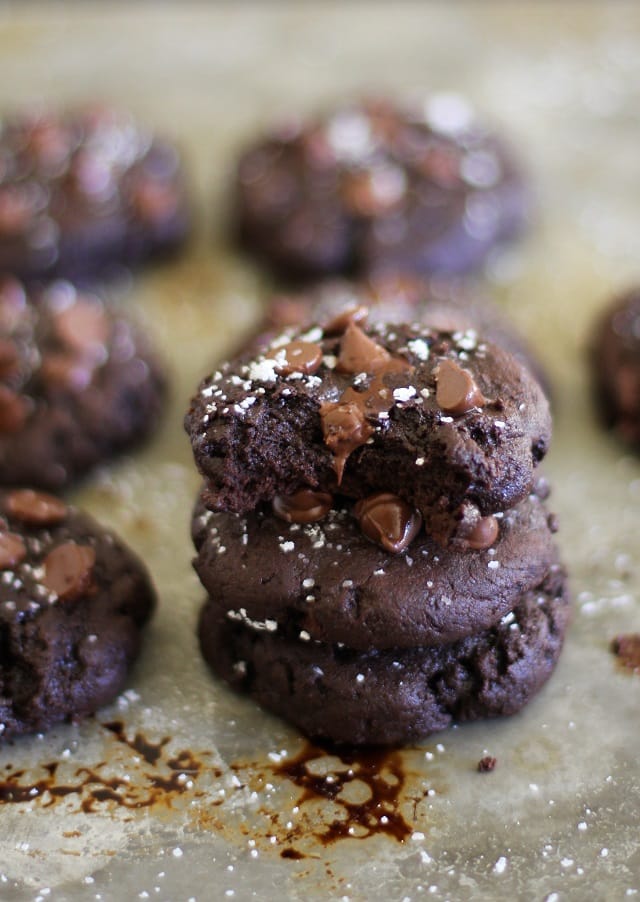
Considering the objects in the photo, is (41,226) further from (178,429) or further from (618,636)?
(618,636)

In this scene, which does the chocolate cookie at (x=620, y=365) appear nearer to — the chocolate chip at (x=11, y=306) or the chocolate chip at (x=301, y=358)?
the chocolate chip at (x=301, y=358)

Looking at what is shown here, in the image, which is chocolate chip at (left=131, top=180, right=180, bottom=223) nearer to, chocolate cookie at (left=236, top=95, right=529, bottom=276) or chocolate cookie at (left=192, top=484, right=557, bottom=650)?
chocolate cookie at (left=236, top=95, right=529, bottom=276)

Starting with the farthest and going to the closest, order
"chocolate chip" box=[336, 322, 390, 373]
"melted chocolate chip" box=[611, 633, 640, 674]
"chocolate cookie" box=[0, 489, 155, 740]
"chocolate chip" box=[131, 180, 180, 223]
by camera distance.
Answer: "chocolate chip" box=[131, 180, 180, 223] → "melted chocolate chip" box=[611, 633, 640, 674] → "chocolate cookie" box=[0, 489, 155, 740] → "chocolate chip" box=[336, 322, 390, 373]

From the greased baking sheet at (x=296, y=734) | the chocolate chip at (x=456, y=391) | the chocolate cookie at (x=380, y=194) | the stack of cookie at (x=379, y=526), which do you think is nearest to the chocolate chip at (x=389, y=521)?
the stack of cookie at (x=379, y=526)

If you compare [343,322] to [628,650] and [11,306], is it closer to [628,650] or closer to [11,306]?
[628,650]

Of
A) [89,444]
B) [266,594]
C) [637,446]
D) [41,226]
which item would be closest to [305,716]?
[266,594]

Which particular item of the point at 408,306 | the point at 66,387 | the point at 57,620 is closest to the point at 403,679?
the point at 57,620

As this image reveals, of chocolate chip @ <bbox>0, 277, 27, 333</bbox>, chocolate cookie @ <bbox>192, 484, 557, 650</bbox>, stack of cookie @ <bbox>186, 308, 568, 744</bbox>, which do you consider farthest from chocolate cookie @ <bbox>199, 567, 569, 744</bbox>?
chocolate chip @ <bbox>0, 277, 27, 333</bbox>
